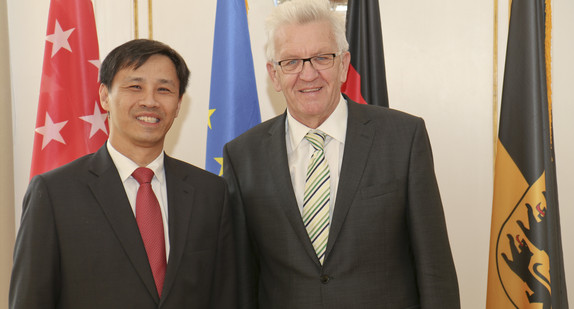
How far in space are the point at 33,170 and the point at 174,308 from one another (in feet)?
5.27

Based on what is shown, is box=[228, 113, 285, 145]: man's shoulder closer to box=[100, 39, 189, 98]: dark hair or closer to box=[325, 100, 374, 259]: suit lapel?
box=[325, 100, 374, 259]: suit lapel

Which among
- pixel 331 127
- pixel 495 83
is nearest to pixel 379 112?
pixel 331 127

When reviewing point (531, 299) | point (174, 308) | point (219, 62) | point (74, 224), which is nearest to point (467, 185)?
point (531, 299)

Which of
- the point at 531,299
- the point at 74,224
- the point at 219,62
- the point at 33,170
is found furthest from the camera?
the point at 219,62

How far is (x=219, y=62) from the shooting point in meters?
3.19

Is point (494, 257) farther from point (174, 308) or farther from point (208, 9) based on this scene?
point (208, 9)

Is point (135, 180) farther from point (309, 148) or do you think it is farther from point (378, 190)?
point (378, 190)

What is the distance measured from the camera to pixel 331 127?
82.7 inches

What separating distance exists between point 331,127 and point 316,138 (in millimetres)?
80

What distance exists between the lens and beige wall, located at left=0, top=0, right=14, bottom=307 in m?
3.25

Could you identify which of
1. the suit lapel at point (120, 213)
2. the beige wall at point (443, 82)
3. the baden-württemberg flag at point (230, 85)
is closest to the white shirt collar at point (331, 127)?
the suit lapel at point (120, 213)

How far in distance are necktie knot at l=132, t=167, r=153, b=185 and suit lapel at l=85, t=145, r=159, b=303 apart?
0.22ft

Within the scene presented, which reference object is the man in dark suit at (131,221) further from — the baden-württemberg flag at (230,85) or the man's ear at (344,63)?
the baden-württemberg flag at (230,85)

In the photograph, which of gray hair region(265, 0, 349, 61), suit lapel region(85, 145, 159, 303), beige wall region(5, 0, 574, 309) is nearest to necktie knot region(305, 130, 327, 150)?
gray hair region(265, 0, 349, 61)
